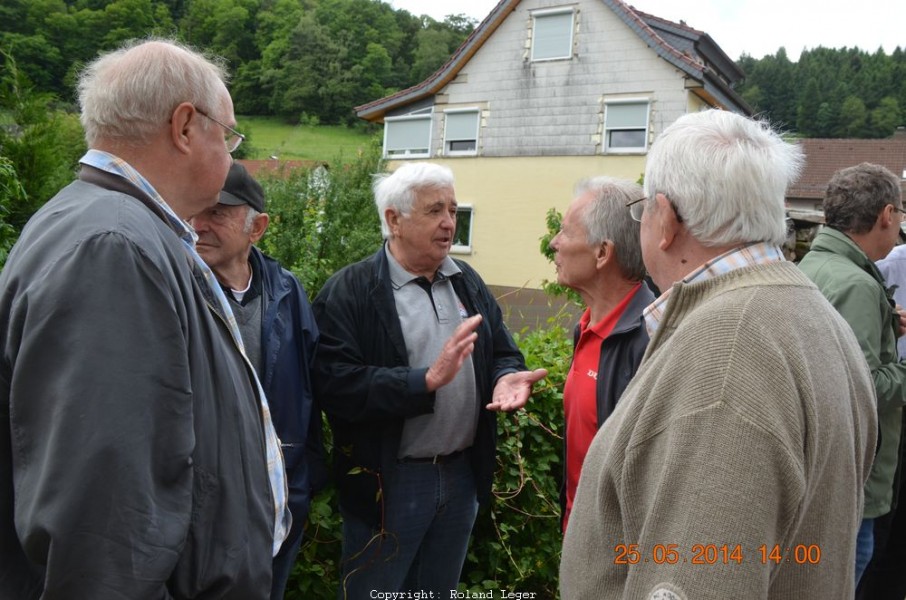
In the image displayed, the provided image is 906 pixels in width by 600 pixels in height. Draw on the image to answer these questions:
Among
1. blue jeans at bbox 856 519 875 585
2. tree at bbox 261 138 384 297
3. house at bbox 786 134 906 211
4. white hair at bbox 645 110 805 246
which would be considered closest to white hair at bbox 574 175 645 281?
white hair at bbox 645 110 805 246

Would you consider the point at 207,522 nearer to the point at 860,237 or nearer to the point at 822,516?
the point at 822,516

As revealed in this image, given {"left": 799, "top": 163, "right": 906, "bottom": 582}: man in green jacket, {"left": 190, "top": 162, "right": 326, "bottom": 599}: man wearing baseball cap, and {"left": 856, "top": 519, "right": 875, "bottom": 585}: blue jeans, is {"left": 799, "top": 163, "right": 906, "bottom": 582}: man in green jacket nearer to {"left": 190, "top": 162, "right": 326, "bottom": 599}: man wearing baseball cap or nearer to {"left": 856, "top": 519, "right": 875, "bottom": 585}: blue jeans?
{"left": 856, "top": 519, "right": 875, "bottom": 585}: blue jeans

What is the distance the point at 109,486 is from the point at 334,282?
71.8 inches

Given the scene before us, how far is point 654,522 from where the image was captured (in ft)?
4.49

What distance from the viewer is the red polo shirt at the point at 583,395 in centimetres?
262

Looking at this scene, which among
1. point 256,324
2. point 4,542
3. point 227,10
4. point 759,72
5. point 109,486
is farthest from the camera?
point 759,72

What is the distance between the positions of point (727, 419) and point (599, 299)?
5.10ft

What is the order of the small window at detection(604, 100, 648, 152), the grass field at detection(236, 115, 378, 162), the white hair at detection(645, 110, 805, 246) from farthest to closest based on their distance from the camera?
the grass field at detection(236, 115, 378, 162)
the small window at detection(604, 100, 648, 152)
the white hair at detection(645, 110, 805, 246)

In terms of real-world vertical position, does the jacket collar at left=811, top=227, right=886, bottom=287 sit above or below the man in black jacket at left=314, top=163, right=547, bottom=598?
above

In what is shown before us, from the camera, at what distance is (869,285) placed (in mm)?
3025

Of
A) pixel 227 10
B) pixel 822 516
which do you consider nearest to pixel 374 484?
pixel 822 516

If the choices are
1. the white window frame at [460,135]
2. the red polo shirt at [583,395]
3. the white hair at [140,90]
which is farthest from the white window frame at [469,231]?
the white hair at [140,90]

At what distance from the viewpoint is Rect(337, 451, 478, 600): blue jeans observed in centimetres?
289

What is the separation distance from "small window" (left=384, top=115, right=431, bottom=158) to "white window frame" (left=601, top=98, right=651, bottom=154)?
601cm
